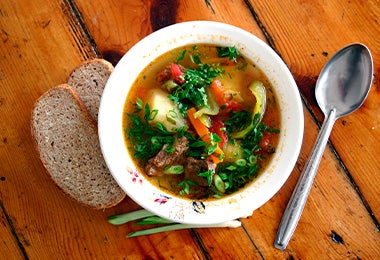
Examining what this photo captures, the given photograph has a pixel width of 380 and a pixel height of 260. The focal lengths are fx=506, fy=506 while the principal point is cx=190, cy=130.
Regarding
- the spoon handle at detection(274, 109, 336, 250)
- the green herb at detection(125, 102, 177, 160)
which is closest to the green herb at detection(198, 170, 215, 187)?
the green herb at detection(125, 102, 177, 160)

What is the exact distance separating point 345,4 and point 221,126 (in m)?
1.08

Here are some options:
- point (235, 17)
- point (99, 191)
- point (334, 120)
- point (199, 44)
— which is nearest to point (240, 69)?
point (199, 44)

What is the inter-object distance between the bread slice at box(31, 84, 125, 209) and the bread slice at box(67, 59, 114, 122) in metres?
0.06

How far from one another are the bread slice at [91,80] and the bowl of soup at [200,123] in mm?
326

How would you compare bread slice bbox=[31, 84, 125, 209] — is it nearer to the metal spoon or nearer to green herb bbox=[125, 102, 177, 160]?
green herb bbox=[125, 102, 177, 160]

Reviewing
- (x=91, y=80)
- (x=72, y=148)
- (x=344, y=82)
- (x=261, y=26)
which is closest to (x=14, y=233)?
(x=72, y=148)

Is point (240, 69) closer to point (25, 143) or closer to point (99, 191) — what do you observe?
point (99, 191)

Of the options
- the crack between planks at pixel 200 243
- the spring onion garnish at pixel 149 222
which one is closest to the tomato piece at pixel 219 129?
the spring onion garnish at pixel 149 222

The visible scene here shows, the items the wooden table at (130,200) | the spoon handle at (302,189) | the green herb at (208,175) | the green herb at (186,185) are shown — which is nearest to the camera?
the green herb at (208,175)

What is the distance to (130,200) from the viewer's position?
2.89m

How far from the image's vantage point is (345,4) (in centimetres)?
289

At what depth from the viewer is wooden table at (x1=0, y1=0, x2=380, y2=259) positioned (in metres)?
2.86

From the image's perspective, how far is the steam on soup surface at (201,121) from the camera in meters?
2.51

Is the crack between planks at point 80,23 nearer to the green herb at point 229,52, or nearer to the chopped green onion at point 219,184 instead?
the green herb at point 229,52
